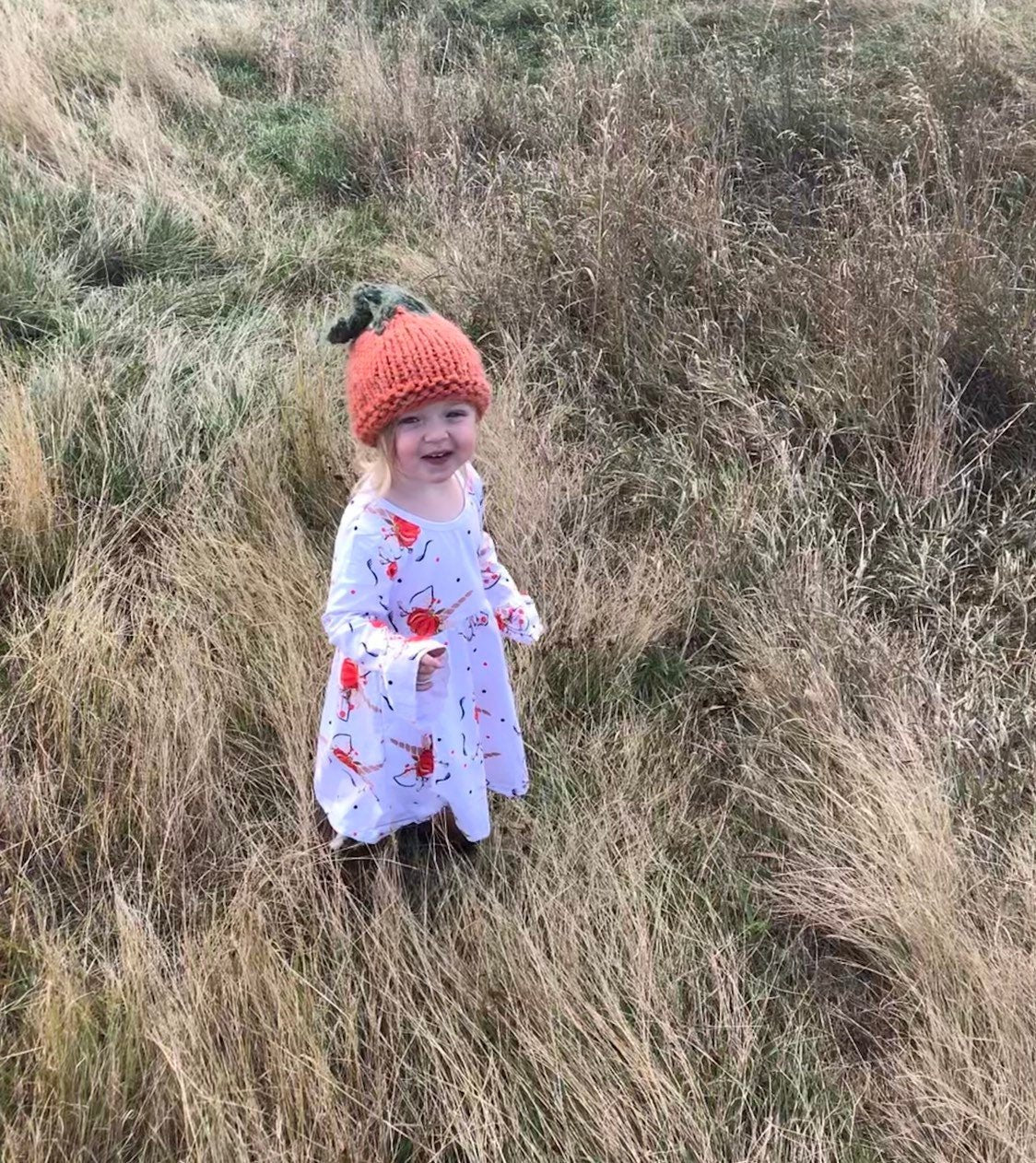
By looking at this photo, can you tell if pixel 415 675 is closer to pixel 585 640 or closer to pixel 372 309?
pixel 372 309

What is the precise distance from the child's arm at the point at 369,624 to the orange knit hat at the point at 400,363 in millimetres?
213

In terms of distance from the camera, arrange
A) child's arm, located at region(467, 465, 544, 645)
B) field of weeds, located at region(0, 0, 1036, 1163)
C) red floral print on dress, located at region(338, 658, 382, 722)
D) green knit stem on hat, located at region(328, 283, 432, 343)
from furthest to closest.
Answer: child's arm, located at region(467, 465, 544, 645)
red floral print on dress, located at region(338, 658, 382, 722)
green knit stem on hat, located at region(328, 283, 432, 343)
field of weeds, located at region(0, 0, 1036, 1163)

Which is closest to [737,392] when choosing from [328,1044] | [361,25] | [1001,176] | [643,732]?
[643,732]

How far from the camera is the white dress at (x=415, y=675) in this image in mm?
1662

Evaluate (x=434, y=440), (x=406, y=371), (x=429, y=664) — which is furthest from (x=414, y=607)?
(x=406, y=371)

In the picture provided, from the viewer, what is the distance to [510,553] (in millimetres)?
2727

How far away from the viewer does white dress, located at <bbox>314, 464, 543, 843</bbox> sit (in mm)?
1662

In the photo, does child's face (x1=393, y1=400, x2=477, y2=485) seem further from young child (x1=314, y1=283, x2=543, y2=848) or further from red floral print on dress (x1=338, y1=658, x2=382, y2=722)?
red floral print on dress (x1=338, y1=658, x2=382, y2=722)

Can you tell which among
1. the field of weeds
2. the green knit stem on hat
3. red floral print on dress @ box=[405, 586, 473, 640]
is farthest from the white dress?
the green knit stem on hat

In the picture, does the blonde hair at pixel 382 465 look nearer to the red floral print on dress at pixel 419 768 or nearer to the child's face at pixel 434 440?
the child's face at pixel 434 440

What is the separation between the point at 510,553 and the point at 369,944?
126 cm

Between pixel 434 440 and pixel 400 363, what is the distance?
15cm

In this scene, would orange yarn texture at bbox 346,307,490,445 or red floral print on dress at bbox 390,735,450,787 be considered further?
red floral print on dress at bbox 390,735,450,787

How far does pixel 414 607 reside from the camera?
176 cm
